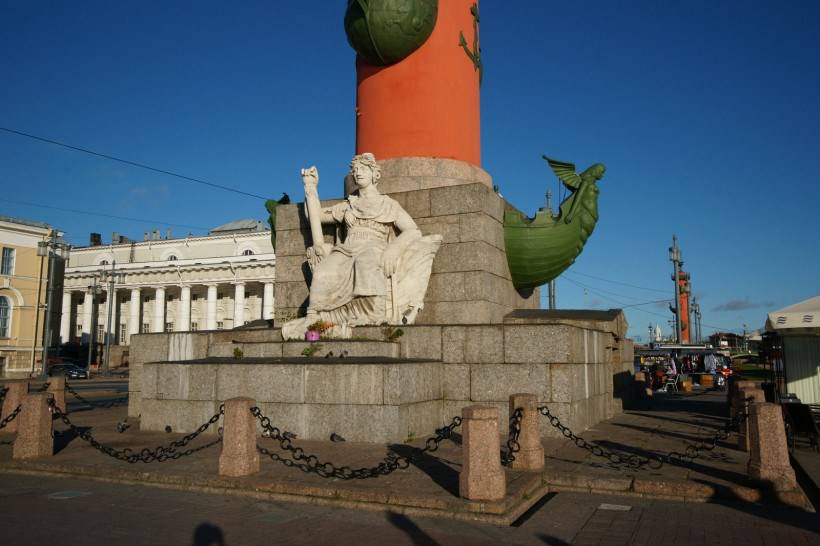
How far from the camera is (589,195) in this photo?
1333cm

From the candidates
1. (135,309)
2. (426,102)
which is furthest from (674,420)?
(135,309)

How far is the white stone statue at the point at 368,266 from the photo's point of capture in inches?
451

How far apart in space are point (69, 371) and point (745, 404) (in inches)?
1577

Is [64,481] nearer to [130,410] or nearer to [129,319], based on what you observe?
[130,410]

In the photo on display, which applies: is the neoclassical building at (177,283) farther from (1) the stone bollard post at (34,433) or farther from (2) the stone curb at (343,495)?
(2) the stone curb at (343,495)

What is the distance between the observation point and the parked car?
1547 inches

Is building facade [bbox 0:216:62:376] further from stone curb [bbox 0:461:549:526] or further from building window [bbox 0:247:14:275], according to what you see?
stone curb [bbox 0:461:549:526]

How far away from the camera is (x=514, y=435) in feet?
23.3

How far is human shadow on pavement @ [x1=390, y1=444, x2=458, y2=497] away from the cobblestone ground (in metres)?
0.76

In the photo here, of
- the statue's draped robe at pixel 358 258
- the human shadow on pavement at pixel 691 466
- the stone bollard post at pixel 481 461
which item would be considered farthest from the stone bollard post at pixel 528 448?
the statue's draped robe at pixel 358 258

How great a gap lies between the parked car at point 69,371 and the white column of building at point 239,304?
60.2ft

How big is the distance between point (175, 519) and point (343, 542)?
5.60 ft

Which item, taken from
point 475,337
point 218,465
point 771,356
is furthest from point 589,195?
point 218,465

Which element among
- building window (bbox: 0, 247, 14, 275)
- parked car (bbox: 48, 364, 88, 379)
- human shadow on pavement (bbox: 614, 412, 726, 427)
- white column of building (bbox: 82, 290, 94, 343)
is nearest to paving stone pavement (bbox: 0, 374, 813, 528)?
human shadow on pavement (bbox: 614, 412, 726, 427)
